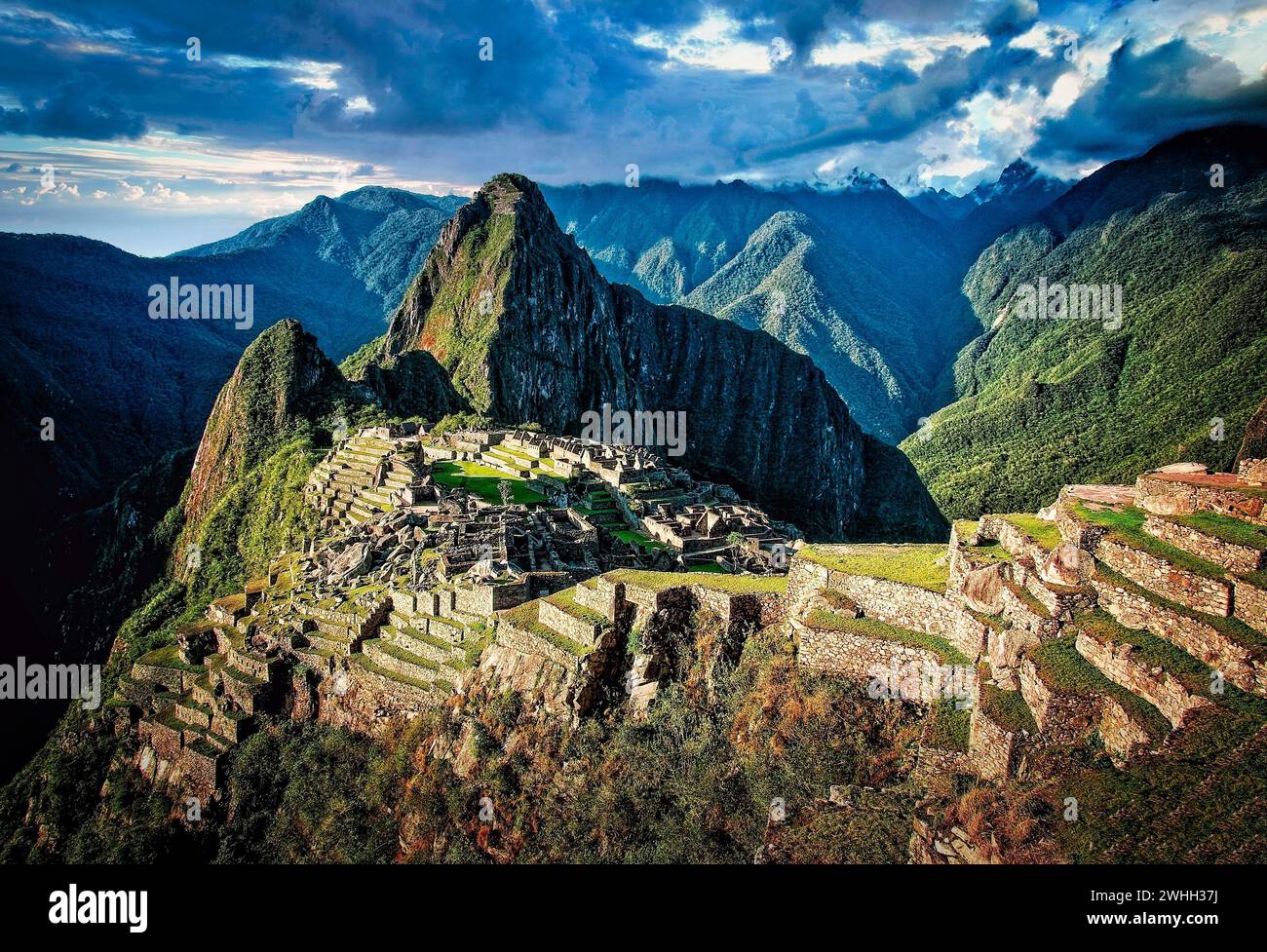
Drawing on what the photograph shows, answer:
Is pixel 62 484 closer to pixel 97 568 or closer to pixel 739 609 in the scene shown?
pixel 97 568

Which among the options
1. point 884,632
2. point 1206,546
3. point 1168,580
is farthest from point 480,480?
point 1206,546

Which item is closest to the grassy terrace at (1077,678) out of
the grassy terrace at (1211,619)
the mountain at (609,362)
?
the grassy terrace at (1211,619)

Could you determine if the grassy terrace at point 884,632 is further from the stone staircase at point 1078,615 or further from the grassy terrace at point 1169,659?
Answer: the grassy terrace at point 1169,659

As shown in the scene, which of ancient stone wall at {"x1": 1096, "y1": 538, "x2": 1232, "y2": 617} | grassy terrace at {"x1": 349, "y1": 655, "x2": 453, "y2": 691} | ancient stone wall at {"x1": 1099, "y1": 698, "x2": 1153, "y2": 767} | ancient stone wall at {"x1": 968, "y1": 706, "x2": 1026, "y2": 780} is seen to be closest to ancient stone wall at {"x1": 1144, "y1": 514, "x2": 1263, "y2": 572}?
ancient stone wall at {"x1": 1096, "y1": 538, "x2": 1232, "y2": 617}

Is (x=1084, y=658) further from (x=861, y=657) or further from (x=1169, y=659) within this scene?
(x=861, y=657)
